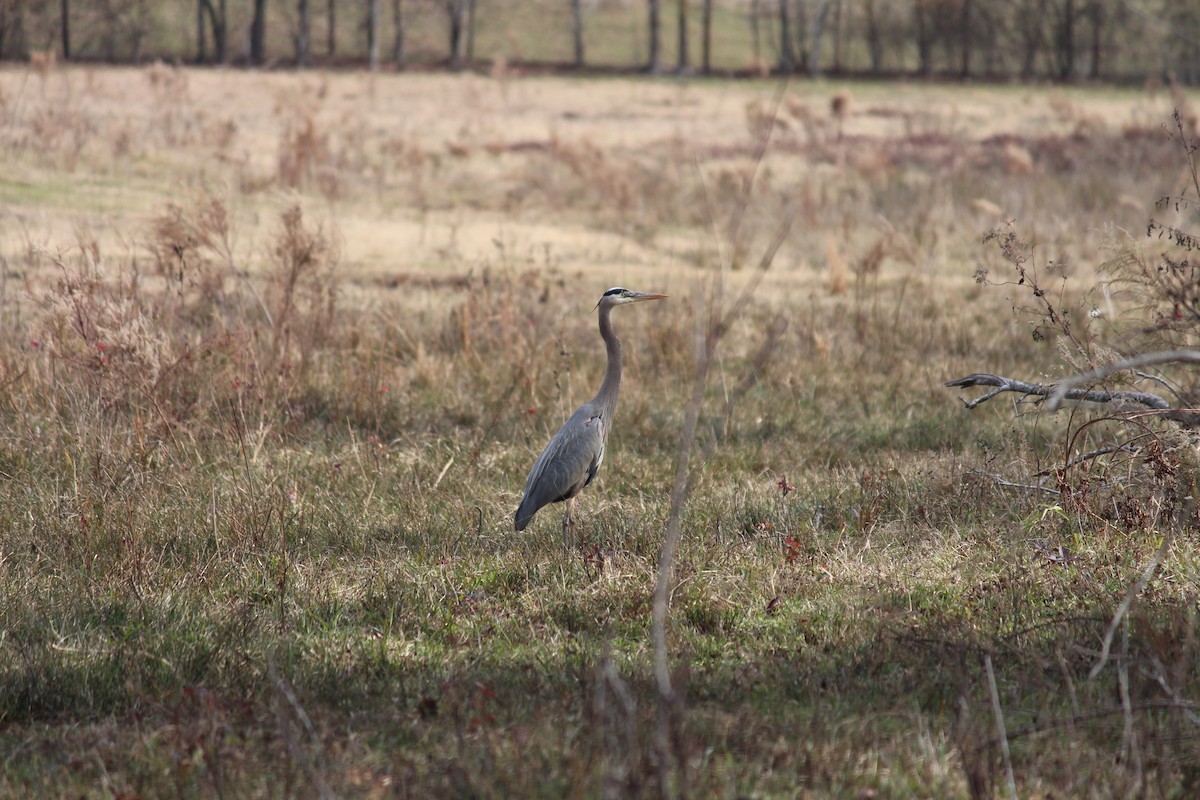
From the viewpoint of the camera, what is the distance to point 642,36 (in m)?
71.4

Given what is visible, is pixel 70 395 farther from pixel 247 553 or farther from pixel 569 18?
pixel 569 18

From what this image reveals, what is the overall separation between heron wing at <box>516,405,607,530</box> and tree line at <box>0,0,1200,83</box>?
46.1 meters

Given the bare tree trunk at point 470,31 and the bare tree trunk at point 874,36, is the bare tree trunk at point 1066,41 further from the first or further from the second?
the bare tree trunk at point 470,31

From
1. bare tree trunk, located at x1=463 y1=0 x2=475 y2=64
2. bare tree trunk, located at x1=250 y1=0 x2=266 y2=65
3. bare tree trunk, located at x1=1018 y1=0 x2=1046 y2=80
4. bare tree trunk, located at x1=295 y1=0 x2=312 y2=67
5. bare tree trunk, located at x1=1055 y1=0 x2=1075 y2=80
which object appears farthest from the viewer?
bare tree trunk, located at x1=463 y1=0 x2=475 y2=64

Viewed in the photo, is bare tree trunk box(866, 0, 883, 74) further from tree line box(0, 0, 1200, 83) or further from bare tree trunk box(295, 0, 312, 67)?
bare tree trunk box(295, 0, 312, 67)

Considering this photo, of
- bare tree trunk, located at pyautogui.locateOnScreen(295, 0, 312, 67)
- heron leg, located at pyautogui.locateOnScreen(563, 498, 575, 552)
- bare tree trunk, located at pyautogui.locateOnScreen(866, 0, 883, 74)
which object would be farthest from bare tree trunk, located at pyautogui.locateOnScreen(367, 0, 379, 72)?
heron leg, located at pyautogui.locateOnScreen(563, 498, 575, 552)

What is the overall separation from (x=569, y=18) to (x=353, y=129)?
53.2m

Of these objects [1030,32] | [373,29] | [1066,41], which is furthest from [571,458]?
[1030,32]

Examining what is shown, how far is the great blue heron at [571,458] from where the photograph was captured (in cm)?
559


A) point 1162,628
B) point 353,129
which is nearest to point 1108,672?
point 1162,628

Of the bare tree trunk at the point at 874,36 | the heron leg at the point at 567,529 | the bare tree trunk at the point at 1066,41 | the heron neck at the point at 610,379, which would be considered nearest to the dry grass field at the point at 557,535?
the heron leg at the point at 567,529

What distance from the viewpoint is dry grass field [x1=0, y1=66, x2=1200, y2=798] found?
3441 mm

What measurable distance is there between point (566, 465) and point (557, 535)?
458 millimetres

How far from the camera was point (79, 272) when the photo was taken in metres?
7.14
